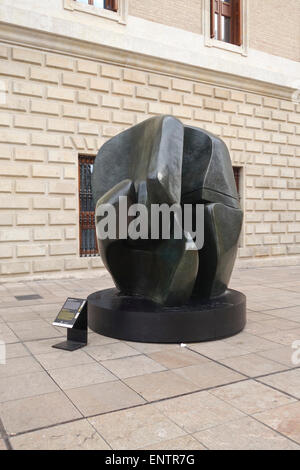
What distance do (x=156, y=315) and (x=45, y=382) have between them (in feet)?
4.68

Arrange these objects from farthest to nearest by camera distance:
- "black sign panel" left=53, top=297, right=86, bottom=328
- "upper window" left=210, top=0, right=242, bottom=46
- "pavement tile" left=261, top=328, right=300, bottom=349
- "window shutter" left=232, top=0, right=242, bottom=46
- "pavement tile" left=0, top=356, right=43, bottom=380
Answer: "window shutter" left=232, top=0, right=242, bottom=46, "upper window" left=210, top=0, right=242, bottom=46, "pavement tile" left=261, top=328, right=300, bottom=349, "black sign panel" left=53, top=297, right=86, bottom=328, "pavement tile" left=0, top=356, right=43, bottom=380

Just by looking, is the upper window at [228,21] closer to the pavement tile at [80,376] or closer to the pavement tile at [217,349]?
the pavement tile at [217,349]

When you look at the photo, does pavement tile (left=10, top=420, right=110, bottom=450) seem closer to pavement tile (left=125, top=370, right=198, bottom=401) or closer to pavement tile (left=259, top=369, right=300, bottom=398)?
pavement tile (left=125, top=370, right=198, bottom=401)

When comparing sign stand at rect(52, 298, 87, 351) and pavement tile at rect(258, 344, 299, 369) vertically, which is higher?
sign stand at rect(52, 298, 87, 351)

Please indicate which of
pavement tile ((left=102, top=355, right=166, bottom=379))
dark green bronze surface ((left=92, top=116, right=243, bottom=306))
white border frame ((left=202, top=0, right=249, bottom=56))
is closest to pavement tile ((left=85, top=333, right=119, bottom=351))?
pavement tile ((left=102, top=355, right=166, bottom=379))

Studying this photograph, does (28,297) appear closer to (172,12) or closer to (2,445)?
(2,445)

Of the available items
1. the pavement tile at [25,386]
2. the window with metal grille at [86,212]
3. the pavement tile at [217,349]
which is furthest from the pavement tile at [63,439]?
the window with metal grille at [86,212]

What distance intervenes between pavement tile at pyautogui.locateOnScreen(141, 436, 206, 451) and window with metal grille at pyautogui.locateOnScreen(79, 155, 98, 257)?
8023 mm

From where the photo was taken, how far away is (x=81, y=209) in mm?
10375

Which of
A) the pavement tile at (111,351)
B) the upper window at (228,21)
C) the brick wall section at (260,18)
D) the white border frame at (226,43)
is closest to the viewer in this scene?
the pavement tile at (111,351)

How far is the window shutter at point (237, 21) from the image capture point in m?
12.9

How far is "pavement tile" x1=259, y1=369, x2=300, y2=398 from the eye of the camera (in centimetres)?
339

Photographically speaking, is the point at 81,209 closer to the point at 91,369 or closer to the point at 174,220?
the point at 174,220

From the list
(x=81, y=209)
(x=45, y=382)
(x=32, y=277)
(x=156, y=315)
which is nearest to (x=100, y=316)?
(x=156, y=315)
